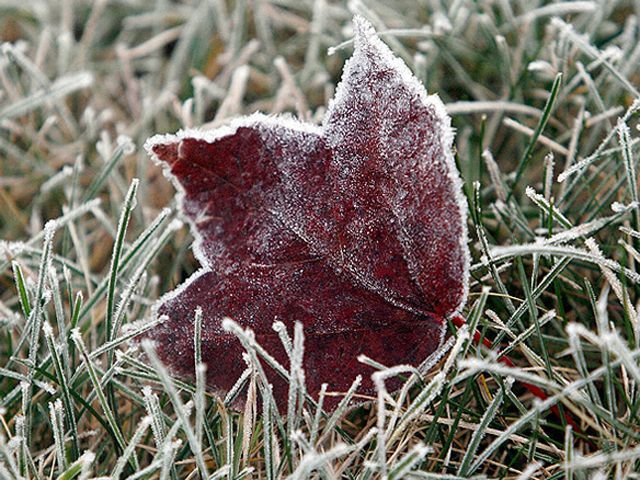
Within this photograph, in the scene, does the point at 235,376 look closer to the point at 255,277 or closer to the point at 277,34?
the point at 255,277

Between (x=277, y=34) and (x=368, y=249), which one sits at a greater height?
(x=277, y=34)

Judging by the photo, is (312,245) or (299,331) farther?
(312,245)

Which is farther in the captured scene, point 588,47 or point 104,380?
→ point 588,47

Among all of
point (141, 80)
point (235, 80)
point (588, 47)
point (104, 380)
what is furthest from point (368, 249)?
point (141, 80)
